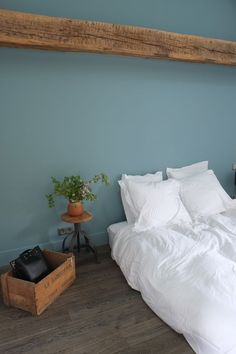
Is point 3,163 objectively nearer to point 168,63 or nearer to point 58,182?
point 58,182

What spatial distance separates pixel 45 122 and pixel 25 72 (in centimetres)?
45

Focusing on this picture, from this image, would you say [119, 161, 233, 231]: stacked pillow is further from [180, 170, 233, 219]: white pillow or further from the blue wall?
the blue wall

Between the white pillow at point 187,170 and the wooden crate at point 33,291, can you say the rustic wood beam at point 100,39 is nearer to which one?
the white pillow at point 187,170

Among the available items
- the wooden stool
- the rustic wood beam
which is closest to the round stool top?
the wooden stool

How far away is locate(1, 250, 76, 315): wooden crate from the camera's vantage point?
185 centimetres

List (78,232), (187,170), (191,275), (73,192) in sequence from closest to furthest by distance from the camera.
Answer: (191,275), (73,192), (78,232), (187,170)

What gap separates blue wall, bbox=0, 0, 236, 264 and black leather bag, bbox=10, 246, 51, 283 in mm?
525

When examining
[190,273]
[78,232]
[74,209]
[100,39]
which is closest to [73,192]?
[74,209]

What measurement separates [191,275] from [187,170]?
1580 mm

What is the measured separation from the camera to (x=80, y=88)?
2.49 m

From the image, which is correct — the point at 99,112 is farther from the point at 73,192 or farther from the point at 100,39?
the point at 73,192

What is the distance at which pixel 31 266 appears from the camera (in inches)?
78.2

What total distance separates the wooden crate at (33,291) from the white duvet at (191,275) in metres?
0.57

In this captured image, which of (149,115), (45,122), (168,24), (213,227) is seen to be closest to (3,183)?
(45,122)
